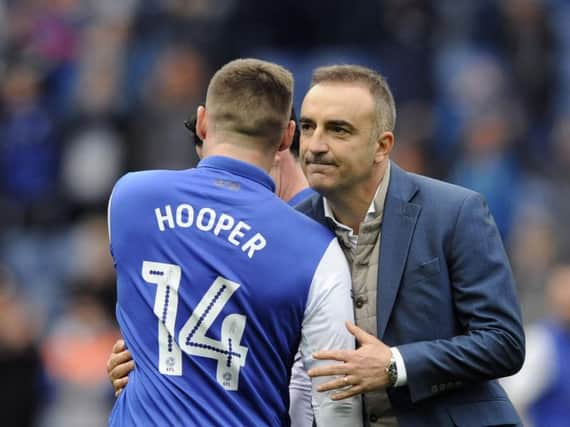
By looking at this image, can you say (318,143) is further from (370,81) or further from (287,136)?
(370,81)

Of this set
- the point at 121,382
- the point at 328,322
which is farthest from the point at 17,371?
the point at 328,322

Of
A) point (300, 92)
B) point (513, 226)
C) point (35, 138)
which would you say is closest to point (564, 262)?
point (513, 226)

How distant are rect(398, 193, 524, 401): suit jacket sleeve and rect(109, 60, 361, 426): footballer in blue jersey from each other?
27cm

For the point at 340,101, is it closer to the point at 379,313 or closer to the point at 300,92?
the point at 379,313

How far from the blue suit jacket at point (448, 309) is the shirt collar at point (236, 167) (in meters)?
0.49

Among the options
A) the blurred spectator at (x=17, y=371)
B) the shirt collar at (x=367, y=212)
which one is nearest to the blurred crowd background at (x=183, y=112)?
the blurred spectator at (x=17, y=371)

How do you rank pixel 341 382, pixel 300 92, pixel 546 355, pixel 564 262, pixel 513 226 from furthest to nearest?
pixel 300 92 < pixel 513 226 < pixel 564 262 < pixel 546 355 < pixel 341 382

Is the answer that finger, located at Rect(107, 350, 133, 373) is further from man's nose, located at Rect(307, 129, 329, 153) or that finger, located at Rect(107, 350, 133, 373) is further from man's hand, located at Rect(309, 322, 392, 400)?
man's nose, located at Rect(307, 129, 329, 153)

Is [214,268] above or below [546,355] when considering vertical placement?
above

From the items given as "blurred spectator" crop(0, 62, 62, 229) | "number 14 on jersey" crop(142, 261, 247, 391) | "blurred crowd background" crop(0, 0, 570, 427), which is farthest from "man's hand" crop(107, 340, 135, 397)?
"blurred spectator" crop(0, 62, 62, 229)

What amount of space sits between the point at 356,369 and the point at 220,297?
0.52 meters

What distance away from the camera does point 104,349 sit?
1109 centimetres

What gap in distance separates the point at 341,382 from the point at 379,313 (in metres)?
0.33

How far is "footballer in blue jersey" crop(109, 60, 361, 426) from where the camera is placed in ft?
15.8
